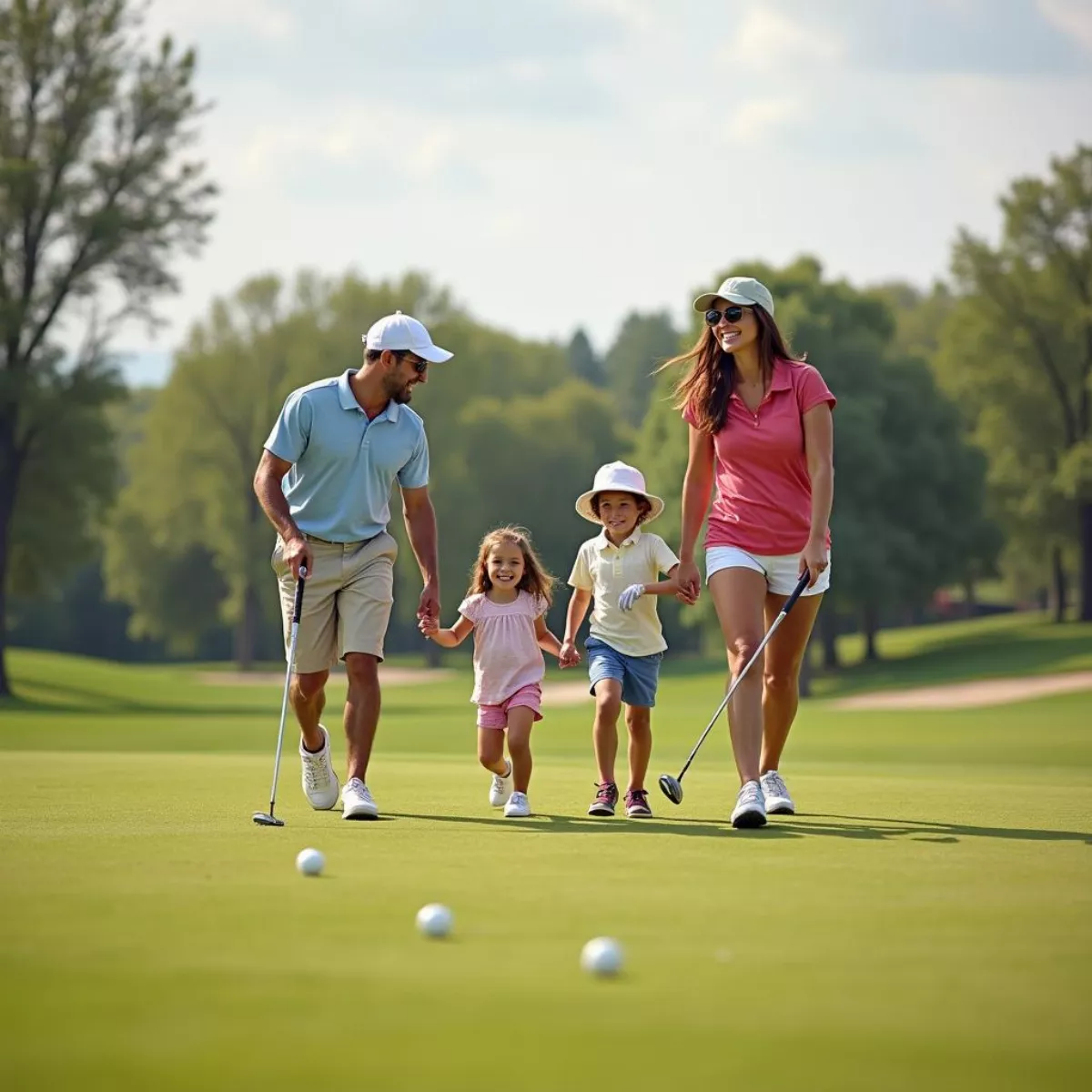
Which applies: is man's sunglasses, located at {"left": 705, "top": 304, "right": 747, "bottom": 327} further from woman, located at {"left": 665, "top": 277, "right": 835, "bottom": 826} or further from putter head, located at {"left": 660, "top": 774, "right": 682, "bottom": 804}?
putter head, located at {"left": 660, "top": 774, "right": 682, "bottom": 804}

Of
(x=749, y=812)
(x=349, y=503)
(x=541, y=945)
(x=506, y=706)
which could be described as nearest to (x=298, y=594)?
(x=349, y=503)

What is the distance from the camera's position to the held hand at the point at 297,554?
8961mm

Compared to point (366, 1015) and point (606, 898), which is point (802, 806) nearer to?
point (606, 898)

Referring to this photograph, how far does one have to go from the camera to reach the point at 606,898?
226 inches

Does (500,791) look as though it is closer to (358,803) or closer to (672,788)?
(672,788)

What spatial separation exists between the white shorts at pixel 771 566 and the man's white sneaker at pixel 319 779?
2259 mm

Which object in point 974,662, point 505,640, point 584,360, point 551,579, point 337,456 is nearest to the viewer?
point 337,456

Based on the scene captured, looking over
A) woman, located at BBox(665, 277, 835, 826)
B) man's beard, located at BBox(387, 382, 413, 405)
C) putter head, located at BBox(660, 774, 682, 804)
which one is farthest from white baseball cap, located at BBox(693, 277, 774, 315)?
putter head, located at BBox(660, 774, 682, 804)

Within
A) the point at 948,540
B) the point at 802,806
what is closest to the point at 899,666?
the point at 948,540

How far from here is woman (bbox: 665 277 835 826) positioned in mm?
8844

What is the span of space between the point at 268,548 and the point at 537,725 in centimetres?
3469

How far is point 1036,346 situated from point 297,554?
171ft

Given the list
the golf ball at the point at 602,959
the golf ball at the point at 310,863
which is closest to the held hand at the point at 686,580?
the golf ball at the point at 310,863

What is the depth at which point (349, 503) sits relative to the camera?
9250mm
